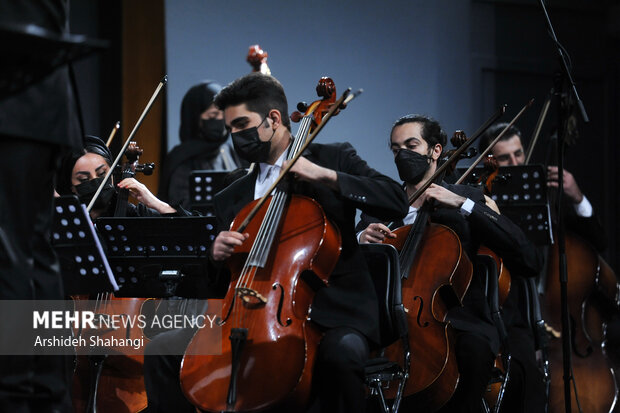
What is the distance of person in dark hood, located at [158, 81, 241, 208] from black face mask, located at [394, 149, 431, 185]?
171 centimetres

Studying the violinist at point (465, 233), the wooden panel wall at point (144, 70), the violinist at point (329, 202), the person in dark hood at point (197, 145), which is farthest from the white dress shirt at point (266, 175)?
the wooden panel wall at point (144, 70)

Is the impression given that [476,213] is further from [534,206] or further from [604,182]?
[604,182]

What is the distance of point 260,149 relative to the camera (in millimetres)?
2334

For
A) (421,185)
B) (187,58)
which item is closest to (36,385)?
(421,185)

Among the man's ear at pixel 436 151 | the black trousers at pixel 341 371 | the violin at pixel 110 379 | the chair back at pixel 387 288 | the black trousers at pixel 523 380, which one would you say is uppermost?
the man's ear at pixel 436 151

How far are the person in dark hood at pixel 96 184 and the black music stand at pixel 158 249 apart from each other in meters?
0.33

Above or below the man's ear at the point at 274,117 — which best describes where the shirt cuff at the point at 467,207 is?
below

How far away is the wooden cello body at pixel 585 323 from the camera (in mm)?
3309

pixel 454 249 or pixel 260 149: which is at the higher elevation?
pixel 260 149

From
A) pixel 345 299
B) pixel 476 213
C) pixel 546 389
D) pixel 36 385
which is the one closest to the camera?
pixel 36 385

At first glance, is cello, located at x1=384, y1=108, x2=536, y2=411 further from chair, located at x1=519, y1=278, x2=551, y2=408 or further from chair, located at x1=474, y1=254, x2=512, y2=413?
chair, located at x1=519, y1=278, x2=551, y2=408

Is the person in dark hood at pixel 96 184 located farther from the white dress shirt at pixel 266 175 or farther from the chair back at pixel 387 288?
the chair back at pixel 387 288

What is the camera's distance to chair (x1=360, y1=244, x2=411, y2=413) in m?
2.25

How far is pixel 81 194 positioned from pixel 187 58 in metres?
1.88
